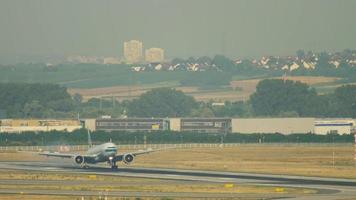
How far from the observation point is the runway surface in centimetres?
8381

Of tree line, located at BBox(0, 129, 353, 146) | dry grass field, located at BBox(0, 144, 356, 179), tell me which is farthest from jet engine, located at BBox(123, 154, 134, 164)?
tree line, located at BBox(0, 129, 353, 146)

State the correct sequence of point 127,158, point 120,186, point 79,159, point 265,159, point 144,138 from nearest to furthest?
point 120,186
point 127,158
point 79,159
point 265,159
point 144,138

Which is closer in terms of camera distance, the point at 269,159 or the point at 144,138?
the point at 269,159

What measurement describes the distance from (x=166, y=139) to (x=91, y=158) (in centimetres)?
6867

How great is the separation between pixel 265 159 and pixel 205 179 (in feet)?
132

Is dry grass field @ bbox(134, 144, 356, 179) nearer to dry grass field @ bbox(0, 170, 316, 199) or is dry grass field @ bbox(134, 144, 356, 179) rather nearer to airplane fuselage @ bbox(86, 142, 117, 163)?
airplane fuselage @ bbox(86, 142, 117, 163)

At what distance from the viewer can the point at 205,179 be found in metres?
101

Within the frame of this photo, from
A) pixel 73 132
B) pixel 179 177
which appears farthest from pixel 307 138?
pixel 179 177

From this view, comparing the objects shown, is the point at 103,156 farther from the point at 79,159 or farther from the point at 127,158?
the point at 79,159

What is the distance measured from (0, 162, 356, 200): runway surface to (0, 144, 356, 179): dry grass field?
19.5ft

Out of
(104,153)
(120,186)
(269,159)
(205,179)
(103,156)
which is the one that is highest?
(104,153)

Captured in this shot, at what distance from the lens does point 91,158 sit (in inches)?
4862

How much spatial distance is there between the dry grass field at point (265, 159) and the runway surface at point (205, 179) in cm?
594

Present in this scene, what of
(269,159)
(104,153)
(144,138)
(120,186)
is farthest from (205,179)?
(144,138)
